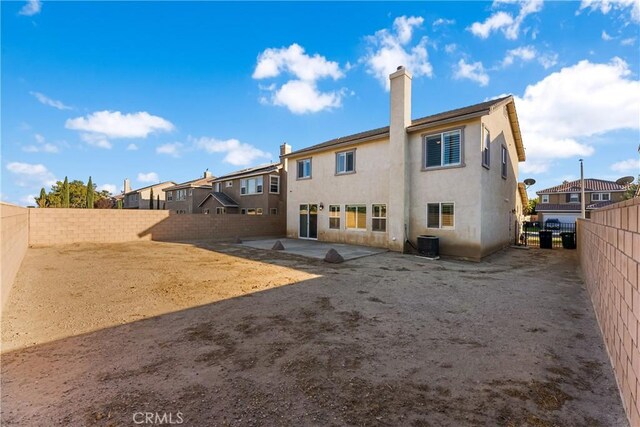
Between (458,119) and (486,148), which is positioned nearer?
(458,119)

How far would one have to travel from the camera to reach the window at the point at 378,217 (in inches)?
578

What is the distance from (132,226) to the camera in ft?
56.1

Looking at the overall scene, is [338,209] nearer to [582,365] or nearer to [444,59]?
[444,59]

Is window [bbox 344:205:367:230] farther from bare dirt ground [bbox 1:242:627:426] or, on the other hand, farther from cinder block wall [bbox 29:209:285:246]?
cinder block wall [bbox 29:209:285:246]

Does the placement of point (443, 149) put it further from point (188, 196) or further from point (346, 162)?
point (188, 196)

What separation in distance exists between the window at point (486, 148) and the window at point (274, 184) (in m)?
17.1

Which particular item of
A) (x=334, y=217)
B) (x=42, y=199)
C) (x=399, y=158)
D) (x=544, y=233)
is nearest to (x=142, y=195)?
(x=42, y=199)

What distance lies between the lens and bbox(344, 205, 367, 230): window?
15.6 m

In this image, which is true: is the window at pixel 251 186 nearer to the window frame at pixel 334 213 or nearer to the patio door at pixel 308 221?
the patio door at pixel 308 221

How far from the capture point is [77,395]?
2.82 meters

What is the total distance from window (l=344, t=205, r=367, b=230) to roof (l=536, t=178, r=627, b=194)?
44.0 m

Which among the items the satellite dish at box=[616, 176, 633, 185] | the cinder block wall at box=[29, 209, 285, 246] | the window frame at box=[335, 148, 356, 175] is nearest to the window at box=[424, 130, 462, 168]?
the window frame at box=[335, 148, 356, 175]

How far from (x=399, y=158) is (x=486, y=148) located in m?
3.77

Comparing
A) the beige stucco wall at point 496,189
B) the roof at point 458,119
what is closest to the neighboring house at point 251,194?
the roof at point 458,119
